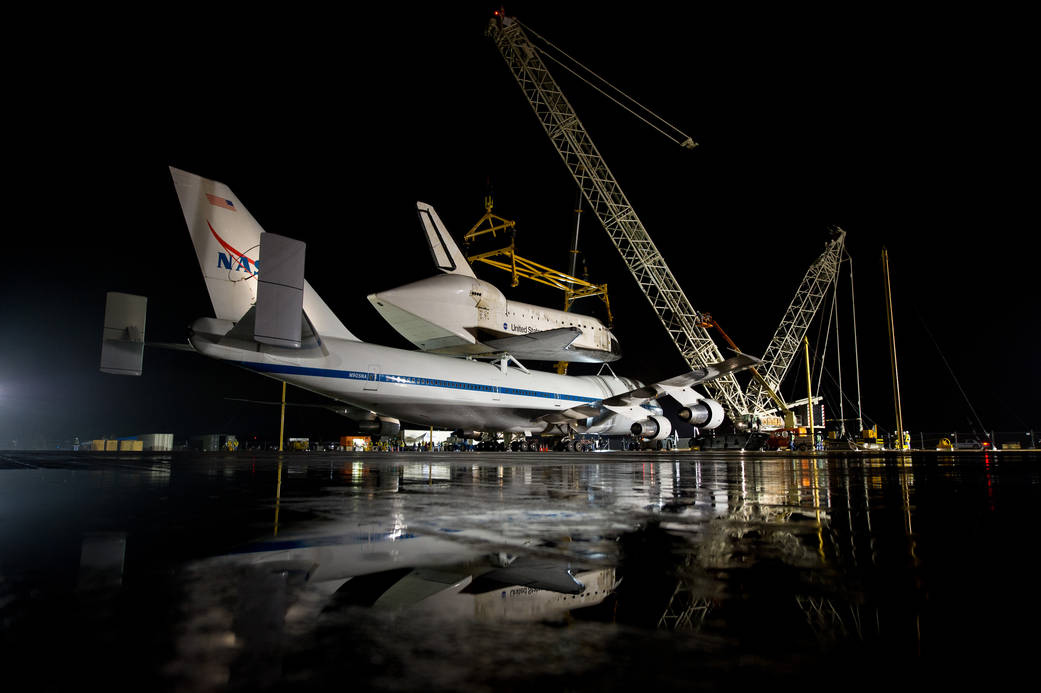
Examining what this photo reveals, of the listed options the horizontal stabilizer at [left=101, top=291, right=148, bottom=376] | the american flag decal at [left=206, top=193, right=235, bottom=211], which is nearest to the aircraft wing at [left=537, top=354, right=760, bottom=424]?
the american flag decal at [left=206, top=193, right=235, bottom=211]

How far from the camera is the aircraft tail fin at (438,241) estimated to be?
3108 cm

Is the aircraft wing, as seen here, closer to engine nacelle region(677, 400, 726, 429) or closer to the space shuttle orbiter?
engine nacelle region(677, 400, 726, 429)

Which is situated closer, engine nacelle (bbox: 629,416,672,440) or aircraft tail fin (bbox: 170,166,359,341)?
aircraft tail fin (bbox: 170,166,359,341)

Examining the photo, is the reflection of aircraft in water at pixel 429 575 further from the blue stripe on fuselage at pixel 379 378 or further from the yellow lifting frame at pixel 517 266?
the yellow lifting frame at pixel 517 266

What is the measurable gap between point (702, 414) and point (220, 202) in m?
26.0

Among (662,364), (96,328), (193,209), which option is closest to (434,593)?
(193,209)

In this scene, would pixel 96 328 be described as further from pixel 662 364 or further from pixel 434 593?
pixel 662 364

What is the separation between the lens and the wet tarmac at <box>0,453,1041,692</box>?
1407 millimetres

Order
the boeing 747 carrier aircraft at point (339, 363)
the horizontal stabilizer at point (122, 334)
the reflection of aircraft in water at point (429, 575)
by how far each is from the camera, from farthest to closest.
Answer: the horizontal stabilizer at point (122, 334) → the boeing 747 carrier aircraft at point (339, 363) → the reflection of aircraft in water at point (429, 575)

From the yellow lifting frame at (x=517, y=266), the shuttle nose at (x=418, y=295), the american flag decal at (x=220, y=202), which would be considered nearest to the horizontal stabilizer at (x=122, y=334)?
the american flag decal at (x=220, y=202)

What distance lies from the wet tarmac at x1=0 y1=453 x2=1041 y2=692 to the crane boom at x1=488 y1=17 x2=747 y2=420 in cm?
5324

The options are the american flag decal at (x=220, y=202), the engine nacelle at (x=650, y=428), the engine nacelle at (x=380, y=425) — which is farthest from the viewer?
the engine nacelle at (x=650, y=428)

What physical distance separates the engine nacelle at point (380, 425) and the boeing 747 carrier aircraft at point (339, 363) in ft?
0.20

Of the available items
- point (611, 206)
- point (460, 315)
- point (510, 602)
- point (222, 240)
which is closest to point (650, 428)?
point (460, 315)
